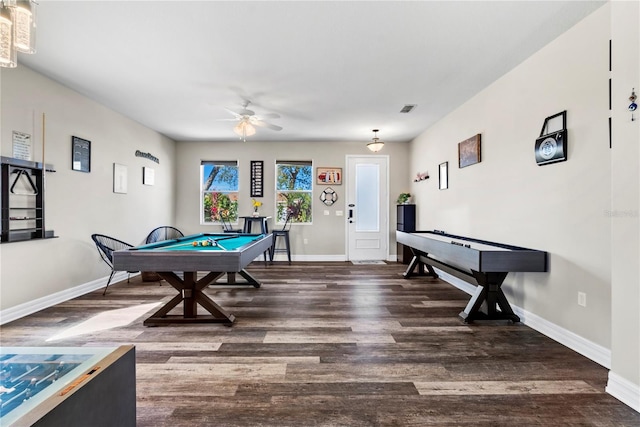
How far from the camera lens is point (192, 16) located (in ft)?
7.82

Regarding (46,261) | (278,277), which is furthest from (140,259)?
(278,277)

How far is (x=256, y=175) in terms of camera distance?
676 centimetres

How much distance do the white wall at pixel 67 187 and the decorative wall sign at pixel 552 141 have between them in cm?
528

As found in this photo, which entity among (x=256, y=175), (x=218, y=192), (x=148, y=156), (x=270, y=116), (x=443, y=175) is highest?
(x=270, y=116)

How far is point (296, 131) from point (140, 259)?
391 centimetres

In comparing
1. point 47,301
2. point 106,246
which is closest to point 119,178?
point 106,246

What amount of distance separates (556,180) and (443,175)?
2.36 metres

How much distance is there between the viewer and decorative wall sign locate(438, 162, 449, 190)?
16.1ft

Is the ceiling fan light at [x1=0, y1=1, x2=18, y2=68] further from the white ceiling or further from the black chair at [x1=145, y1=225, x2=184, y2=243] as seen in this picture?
the black chair at [x1=145, y1=225, x2=184, y2=243]

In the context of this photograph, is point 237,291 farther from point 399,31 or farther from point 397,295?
point 399,31

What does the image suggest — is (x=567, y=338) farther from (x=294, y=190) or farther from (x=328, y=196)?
(x=294, y=190)

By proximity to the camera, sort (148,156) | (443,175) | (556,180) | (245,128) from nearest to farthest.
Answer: (556,180)
(245,128)
(443,175)
(148,156)

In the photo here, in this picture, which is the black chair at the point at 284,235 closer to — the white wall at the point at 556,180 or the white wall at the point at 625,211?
the white wall at the point at 556,180

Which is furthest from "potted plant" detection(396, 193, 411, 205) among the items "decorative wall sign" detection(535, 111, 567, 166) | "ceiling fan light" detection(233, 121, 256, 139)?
"ceiling fan light" detection(233, 121, 256, 139)
